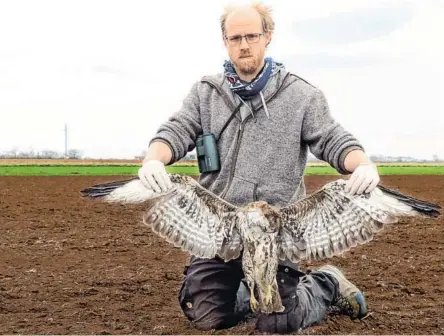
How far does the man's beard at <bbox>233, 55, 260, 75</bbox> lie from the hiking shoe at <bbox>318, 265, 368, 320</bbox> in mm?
2364

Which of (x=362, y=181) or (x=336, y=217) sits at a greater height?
(x=362, y=181)

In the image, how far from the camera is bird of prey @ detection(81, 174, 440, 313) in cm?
532

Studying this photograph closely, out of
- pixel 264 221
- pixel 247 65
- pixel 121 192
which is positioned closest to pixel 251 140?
pixel 247 65

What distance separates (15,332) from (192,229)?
2.15 m

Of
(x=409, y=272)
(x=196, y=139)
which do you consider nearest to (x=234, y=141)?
(x=196, y=139)

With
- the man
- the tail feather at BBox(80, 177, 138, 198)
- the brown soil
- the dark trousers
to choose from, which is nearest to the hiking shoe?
the brown soil

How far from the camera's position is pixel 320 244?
5574mm

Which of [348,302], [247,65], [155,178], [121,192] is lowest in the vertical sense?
[348,302]

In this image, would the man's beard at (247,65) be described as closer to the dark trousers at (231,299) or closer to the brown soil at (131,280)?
the dark trousers at (231,299)

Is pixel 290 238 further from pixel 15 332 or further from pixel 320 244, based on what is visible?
pixel 15 332

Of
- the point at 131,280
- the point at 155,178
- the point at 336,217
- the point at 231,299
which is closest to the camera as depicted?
the point at 155,178

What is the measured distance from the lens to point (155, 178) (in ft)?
17.5

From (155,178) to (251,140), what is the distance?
1169 millimetres

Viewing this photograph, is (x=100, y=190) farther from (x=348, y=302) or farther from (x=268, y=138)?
(x=348, y=302)
